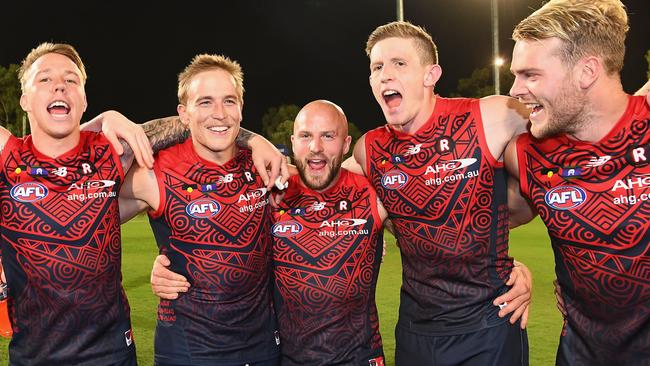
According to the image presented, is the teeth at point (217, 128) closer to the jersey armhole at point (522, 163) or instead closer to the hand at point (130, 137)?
the hand at point (130, 137)

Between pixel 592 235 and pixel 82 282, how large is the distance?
8.75ft

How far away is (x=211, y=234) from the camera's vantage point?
3699 millimetres

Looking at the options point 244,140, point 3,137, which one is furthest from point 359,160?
point 3,137

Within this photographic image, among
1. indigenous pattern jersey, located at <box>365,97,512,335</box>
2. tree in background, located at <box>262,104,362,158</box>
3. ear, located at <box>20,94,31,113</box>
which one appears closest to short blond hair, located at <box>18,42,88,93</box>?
ear, located at <box>20,94,31,113</box>

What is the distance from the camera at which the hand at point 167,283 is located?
12.0 ft

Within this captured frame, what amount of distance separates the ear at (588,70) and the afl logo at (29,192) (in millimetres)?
2834

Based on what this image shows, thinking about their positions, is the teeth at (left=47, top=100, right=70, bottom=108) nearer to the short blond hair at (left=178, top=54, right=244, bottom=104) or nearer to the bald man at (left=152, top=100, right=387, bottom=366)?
the short blond hair at (left=178, top=54, right=244, bottom=104)

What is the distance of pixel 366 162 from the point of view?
3943 millimetres

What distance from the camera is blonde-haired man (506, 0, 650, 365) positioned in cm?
290

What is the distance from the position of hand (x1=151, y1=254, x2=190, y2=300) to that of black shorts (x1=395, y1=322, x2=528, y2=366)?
1.40m

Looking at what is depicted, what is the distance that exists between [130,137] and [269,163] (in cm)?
86

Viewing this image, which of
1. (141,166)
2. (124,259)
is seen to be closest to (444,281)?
(141,166)

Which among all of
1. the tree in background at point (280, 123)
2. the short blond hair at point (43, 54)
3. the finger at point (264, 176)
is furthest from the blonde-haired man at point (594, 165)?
the tree in background at point (280, 123)

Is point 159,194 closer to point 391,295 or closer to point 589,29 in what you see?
point 589,29
